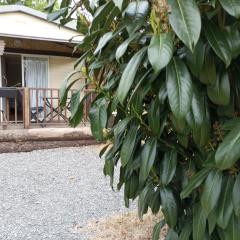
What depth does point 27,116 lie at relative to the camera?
30.8ft

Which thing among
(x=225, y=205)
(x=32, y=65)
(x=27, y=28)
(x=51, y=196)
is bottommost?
(x=32, y=65)

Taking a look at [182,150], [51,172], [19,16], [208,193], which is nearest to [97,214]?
[51,172]

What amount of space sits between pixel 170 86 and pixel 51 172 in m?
5.76

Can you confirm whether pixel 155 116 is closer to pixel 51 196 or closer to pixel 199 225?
pixel 199 225

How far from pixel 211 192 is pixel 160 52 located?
67 centimetres

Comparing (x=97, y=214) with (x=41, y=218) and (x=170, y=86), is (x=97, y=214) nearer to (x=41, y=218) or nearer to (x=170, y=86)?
(x=41, y=218)

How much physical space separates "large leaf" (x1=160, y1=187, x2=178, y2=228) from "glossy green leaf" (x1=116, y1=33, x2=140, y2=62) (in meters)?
0.84

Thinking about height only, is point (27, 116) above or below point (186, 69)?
below

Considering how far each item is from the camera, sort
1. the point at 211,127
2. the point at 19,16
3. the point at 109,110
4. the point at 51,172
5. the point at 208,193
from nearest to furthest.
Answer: the point at 208,193 → the point at 211,127 → the point at 109,110 → the point at 51,172 → the point at 19,16

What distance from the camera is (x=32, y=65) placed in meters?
12.6

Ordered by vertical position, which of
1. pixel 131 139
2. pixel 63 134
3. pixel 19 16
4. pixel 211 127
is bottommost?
pixel 63 134

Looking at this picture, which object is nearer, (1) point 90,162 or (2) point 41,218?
(2) point 41,218

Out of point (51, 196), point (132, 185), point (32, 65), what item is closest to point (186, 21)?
point (132, 185)

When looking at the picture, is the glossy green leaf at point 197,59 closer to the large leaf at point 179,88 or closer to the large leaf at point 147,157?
the large leaf at point 179,88
